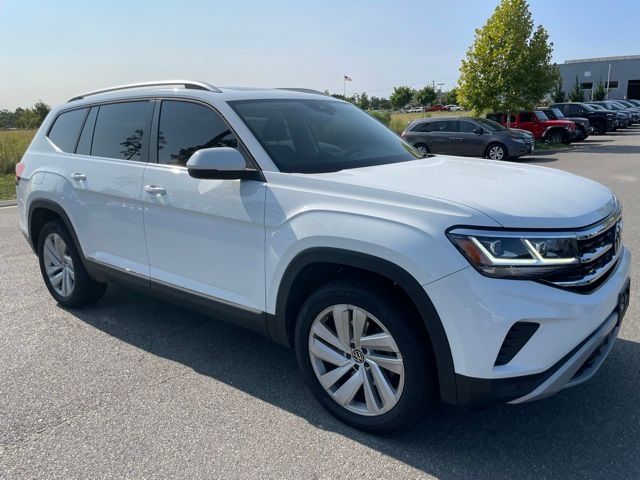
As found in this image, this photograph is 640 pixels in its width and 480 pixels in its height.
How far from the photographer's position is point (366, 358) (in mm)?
2748

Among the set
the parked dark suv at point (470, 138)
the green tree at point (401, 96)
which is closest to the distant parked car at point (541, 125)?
the parked dark suv at point (470, 138)

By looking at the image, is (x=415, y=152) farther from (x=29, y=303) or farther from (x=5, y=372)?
(x=29, y=303)

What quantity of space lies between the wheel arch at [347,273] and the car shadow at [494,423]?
1.32ft

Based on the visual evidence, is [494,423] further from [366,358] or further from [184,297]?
[184,297]

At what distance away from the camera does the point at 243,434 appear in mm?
2893

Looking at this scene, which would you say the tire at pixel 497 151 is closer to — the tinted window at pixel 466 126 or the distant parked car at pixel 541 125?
the tinted window at pixel 466 126

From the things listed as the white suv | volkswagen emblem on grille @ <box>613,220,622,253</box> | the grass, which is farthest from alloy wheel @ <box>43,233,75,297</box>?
the grass

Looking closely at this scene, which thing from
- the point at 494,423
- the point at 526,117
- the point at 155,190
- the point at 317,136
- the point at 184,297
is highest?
the point at 317,136

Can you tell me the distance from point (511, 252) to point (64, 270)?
12.7 ft

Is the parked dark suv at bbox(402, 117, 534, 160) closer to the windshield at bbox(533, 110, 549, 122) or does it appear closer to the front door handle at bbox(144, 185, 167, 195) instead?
the windshield at bbox(533, 110, 549, 122)

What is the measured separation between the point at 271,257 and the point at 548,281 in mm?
1418

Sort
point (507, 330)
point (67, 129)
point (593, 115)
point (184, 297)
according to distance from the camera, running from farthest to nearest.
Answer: point (593, 115) < point (67, 129) < point (184, 297) < point (507, 330)

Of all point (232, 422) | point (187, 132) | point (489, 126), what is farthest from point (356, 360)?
point (489, 126)

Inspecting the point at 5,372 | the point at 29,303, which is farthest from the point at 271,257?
the point at 29,303
